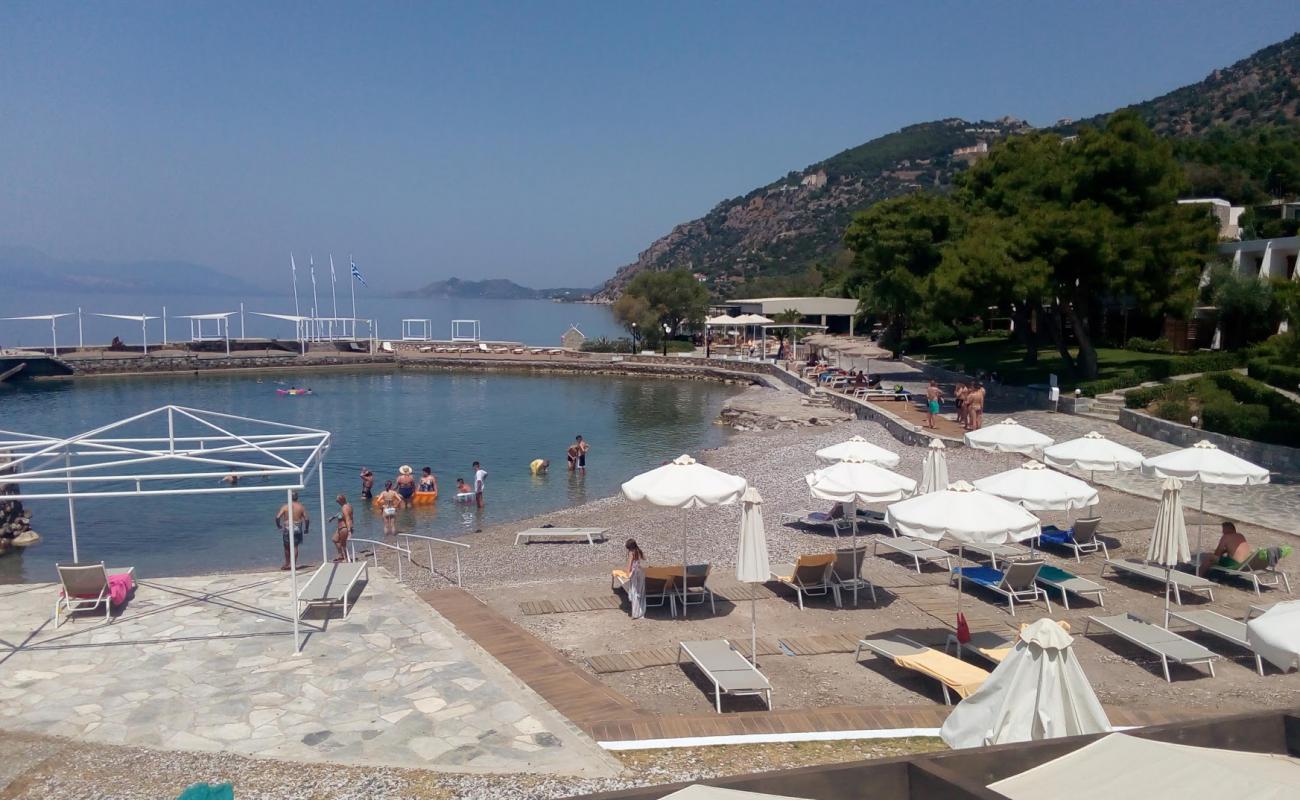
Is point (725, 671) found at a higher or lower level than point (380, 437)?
higher

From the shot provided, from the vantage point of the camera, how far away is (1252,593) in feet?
37.1

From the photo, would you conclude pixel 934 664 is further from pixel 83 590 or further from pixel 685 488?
pixel 83 590

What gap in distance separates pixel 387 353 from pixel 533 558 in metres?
51.4

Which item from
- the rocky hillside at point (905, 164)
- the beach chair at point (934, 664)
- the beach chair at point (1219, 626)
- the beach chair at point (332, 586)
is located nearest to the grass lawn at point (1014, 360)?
the beach chair at point (1219, 626)

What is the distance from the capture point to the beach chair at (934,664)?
7.90 meters

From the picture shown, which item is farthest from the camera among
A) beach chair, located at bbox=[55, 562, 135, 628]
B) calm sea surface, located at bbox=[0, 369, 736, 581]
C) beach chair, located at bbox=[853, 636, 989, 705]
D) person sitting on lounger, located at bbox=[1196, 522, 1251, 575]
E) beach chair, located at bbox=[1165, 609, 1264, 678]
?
calm sea surface, located at bbox=[0, 369, 736, 581]

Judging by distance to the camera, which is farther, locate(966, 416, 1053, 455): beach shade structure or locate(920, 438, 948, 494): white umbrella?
locate(966, 416, 1053, 455): beach shade structure

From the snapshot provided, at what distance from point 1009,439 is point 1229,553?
3.76m

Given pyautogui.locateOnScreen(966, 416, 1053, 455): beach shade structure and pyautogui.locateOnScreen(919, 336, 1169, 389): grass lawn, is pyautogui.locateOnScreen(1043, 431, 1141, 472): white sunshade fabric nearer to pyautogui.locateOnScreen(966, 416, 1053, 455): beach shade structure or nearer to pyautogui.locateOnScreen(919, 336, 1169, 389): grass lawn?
pyautogui.locateOnScreen(966, 416, 1053, 455): beach shade structure

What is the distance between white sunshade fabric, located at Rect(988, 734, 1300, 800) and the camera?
3.32 m

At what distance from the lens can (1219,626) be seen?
9.35 m

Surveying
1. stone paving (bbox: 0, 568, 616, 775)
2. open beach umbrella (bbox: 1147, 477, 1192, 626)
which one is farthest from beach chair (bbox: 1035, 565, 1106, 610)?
stone paving (bbox: 0, 568, 616, 775)

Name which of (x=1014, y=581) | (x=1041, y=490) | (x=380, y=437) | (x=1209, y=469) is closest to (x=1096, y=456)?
(x=1209, y=469)

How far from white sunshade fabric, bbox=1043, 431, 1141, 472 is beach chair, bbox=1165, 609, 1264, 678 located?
309cm
